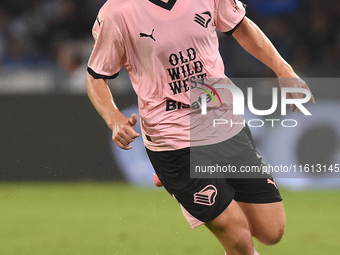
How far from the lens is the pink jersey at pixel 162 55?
3311 millimetres

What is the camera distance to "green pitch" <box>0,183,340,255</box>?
501cm

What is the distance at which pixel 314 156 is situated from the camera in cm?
700

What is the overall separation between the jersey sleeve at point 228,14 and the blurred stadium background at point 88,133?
2.33m

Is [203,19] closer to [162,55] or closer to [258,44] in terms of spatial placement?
[162,55]

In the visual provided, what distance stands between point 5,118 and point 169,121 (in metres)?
4.78

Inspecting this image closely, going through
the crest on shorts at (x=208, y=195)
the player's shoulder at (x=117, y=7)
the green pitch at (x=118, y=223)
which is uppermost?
the player's shoulder at (x=117, y=7)

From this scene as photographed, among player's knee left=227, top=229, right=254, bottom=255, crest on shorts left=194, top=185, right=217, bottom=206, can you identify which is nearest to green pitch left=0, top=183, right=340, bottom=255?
player's knee left=227, top=229, right=254, bottom=255

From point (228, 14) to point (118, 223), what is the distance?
3.02 metres

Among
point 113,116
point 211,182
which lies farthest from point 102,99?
point 211,182

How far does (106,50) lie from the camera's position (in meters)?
3.37

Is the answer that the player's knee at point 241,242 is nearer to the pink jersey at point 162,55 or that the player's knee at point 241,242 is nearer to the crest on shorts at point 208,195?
the crest on shorts at point 208,195

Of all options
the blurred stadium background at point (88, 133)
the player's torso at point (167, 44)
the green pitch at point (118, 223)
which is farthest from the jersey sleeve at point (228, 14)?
the blurred stadium background at point (88, 133)

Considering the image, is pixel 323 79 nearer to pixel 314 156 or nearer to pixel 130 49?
pixel 314 156

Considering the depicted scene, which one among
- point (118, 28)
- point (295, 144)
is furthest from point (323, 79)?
point (118, 28)
